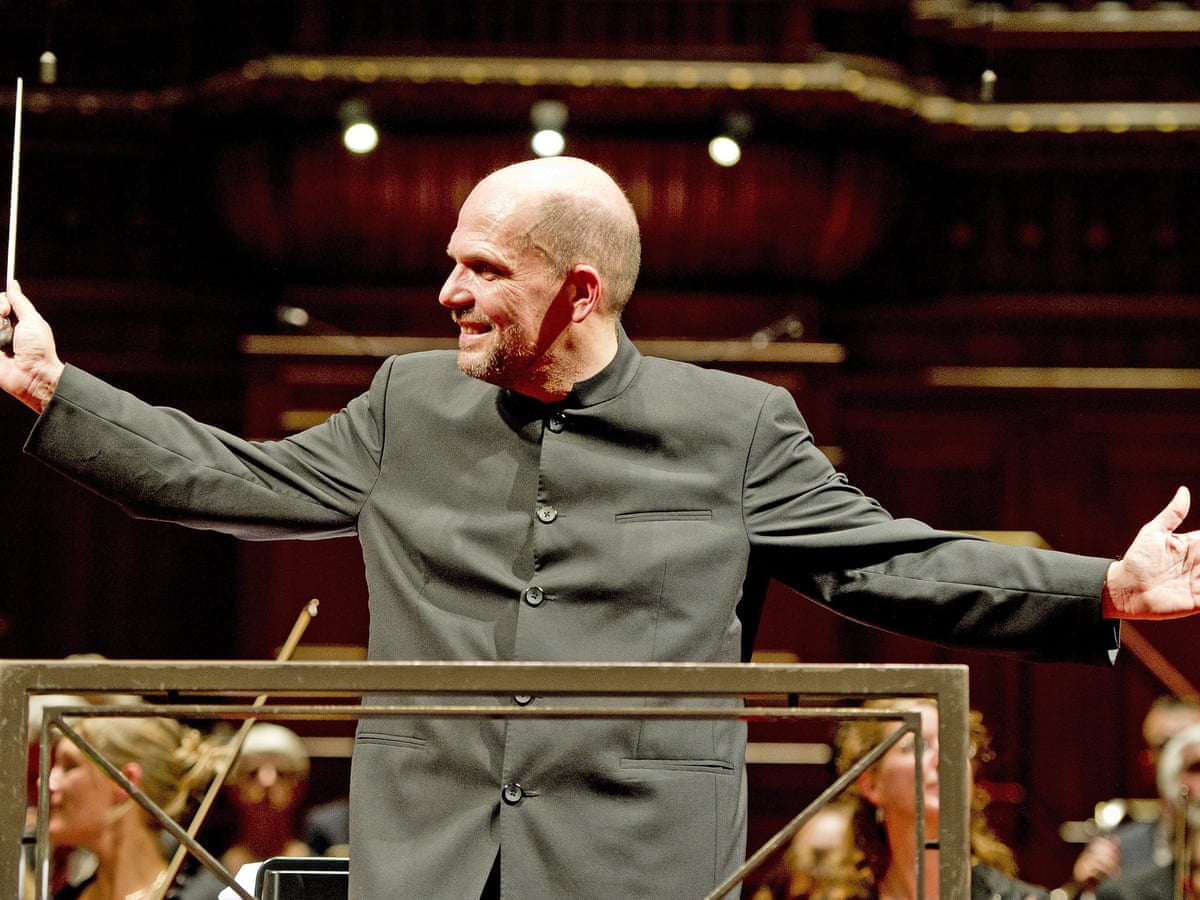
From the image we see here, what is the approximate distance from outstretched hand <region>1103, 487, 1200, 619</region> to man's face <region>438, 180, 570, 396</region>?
0.83 meters

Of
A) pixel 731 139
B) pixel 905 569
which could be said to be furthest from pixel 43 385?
pixel 731 139

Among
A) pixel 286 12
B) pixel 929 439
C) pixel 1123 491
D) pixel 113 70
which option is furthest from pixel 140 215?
pixel 1123 491

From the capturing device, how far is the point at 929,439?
571 centimetres

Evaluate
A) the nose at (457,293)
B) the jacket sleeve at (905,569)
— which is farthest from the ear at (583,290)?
the jacket sleeve at (905,569)

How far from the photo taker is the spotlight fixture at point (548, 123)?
210 inches

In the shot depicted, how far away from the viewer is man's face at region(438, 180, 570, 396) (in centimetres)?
225

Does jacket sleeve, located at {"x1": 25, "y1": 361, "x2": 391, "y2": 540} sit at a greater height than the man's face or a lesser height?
lesser

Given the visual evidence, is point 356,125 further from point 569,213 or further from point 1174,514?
point 1174,514

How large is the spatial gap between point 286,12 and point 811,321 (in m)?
2.06

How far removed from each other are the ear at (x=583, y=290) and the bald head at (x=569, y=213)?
0.04ft

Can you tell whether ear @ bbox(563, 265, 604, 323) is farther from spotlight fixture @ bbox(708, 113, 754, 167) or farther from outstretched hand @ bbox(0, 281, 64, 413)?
spotlight fixture @ bbox(708, 113, 754, 167)

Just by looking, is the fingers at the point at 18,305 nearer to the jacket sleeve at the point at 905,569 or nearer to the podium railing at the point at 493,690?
the podium railing at the point at 493,690

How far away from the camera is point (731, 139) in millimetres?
5359

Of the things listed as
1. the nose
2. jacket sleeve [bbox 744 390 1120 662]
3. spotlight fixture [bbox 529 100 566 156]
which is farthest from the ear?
spotlight fixture [bbox 529 100 566 156]
